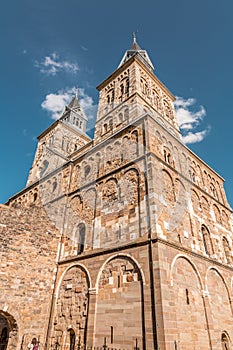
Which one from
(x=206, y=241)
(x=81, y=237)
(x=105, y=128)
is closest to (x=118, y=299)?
(x=81, y=237)

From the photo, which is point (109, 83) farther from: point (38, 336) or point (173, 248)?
point (38, 336)

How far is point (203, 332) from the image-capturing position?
9.24 meters

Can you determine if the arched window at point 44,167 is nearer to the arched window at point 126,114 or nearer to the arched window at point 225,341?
the arched window at point 126,114

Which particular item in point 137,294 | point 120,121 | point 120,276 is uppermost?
point 120,121

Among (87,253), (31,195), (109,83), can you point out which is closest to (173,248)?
(87,253)

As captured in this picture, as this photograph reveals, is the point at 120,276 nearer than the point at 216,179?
Yes

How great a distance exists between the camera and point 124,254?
9789 millimetres

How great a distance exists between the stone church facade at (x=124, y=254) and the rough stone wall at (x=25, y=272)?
0.16 ft

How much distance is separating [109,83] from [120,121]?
6.69 m

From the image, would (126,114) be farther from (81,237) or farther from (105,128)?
(81,237)

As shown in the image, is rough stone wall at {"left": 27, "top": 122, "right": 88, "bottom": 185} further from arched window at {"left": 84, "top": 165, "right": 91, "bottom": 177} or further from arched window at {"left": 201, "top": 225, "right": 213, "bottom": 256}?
arched window at {"left": 201, "top": 225, "right": 213, "bottom": 256}

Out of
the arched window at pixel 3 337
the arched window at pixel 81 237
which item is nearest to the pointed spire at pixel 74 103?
the arched window at pixel 81 237

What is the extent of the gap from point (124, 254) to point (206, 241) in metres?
5.91

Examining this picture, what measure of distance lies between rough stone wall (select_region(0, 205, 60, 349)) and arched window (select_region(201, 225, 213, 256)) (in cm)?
862
